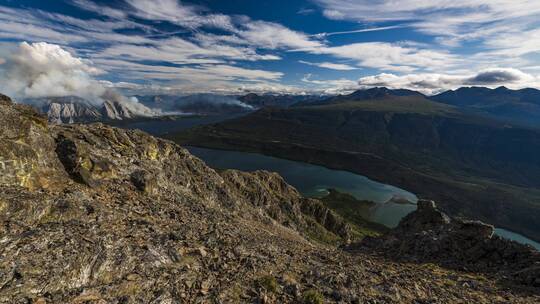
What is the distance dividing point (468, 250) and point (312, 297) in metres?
26.1

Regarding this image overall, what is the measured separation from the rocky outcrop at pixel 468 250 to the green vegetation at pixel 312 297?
2053 centimetres

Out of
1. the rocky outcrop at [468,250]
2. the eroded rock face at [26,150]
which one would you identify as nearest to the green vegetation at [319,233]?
the rocky outcrop at [468,250]

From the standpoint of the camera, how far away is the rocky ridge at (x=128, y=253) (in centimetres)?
1605

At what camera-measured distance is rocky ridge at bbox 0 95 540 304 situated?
16.0 metres

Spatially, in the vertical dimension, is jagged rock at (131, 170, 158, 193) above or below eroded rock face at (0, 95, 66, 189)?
below

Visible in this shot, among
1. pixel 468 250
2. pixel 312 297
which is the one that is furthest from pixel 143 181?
pixel 468 250

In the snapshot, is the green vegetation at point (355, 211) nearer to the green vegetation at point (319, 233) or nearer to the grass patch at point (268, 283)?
the green vegetation at point (319, 233)

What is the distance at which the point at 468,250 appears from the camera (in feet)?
115

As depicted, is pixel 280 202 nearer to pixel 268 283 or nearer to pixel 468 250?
pixel 468 250

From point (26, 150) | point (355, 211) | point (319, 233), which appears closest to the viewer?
point (26, 150)

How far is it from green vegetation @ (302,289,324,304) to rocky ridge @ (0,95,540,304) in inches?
3.7

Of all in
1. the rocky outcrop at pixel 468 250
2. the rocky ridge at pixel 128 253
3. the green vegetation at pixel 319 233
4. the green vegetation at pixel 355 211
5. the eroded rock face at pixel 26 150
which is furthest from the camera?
the green vegetation at pixel 355 211

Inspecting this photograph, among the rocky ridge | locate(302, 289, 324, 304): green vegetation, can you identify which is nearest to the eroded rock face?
the rocky ridge

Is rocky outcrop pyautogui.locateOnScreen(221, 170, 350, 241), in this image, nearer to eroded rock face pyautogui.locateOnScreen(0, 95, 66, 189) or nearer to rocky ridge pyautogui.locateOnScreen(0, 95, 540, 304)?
rocky ridge pyautogui.locateOnScreen(0, 95, 540, 304)
